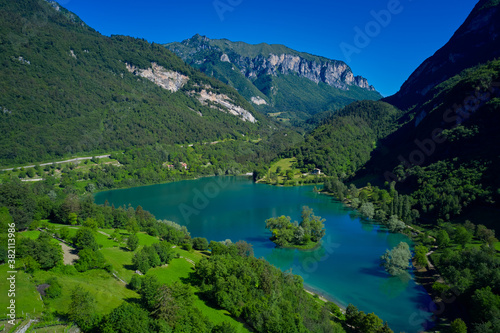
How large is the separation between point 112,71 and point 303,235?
185982mm

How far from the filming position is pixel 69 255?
2989cm

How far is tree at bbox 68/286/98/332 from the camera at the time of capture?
19016 millimetres

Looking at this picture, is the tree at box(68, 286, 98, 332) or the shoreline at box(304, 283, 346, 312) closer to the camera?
the tree at box(68, 286, 98, 332)

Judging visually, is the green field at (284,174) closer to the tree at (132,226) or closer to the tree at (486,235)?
the tree at (486,235)

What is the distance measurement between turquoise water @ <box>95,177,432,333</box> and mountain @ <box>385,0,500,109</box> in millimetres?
107190

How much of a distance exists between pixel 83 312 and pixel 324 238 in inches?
1945

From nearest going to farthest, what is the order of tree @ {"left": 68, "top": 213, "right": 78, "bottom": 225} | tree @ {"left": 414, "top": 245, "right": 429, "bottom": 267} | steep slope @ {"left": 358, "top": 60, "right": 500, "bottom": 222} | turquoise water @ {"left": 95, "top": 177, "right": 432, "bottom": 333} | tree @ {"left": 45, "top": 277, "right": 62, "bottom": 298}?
1. tree @ {"left": 45, "top": 277, "right": 62, "bottom": 298}
2. turquoise water @ {"left": 95, "top": 177, "right": 432, "bottom": 333}
3. tree @ {"left": 68, "top": 213, "right": 78, "bottom": 225}
4. tree @ {"left": 414, "top": 245, "right": 429, "bottom": 267}
5. steep slope @ {"left": 358, "top": 60, "right": 500, "bottom": 222}

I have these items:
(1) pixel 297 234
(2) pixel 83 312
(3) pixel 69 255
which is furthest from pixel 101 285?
(1) pixel 297 234

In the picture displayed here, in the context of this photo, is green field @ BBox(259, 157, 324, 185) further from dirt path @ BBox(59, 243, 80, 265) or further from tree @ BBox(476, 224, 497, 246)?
dirt path @ BBox(59, 243, 80, 265)

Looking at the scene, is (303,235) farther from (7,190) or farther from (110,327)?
(7,190)

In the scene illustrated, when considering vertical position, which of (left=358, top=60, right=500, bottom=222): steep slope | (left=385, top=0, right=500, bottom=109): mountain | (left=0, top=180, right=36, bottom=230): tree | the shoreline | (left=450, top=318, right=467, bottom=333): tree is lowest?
the shoreline

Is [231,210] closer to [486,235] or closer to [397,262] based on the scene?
[397,262]

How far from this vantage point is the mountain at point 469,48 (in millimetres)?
140312

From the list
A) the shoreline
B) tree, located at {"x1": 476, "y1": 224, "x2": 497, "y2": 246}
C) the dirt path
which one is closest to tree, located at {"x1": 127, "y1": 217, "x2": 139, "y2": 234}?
the dirt path
